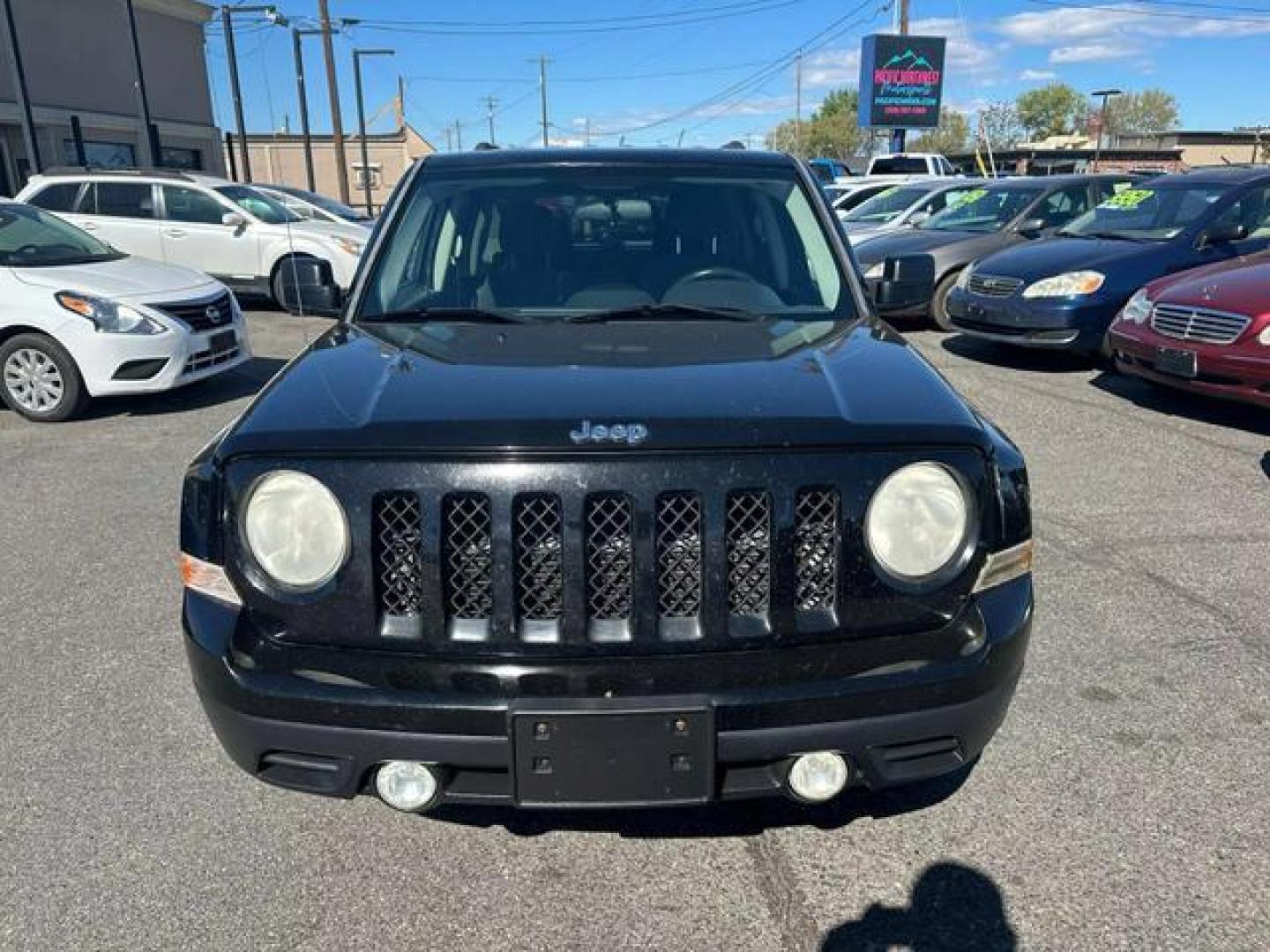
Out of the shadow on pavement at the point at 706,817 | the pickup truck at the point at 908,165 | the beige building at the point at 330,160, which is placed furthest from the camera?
the beige building at the point at 330,160

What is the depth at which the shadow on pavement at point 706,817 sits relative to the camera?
253cm

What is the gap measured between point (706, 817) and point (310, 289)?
239 cm

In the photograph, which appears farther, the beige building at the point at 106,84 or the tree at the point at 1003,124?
the tree at the point at 1003,124

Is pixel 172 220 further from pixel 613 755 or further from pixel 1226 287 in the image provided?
pixel 613 755

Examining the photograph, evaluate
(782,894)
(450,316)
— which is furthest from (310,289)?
(782,894)

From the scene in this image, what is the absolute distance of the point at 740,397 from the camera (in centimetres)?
213

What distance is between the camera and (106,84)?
29.4 m

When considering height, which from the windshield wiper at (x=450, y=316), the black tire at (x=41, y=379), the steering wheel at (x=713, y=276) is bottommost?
the black tire at (x=41, y=379)

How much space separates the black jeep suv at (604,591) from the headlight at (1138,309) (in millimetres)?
5758

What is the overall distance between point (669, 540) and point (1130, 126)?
376 ft

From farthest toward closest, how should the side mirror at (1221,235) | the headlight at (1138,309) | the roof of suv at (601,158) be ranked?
the side mirror at (1221,235) < the headlight at (1138,309) < the roof of suv at (601,158)

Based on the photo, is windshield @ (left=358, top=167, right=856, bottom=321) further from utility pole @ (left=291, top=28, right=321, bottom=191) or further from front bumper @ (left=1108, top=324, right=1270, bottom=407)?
utility pole @ (left=291, top=28, right=321, bottom=191)

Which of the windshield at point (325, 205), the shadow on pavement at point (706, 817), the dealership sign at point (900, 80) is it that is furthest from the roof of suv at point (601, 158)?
the dealership sign at point (900, 80)

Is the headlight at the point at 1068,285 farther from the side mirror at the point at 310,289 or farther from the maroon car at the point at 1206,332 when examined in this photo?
the side mirror at the point at 310,289
